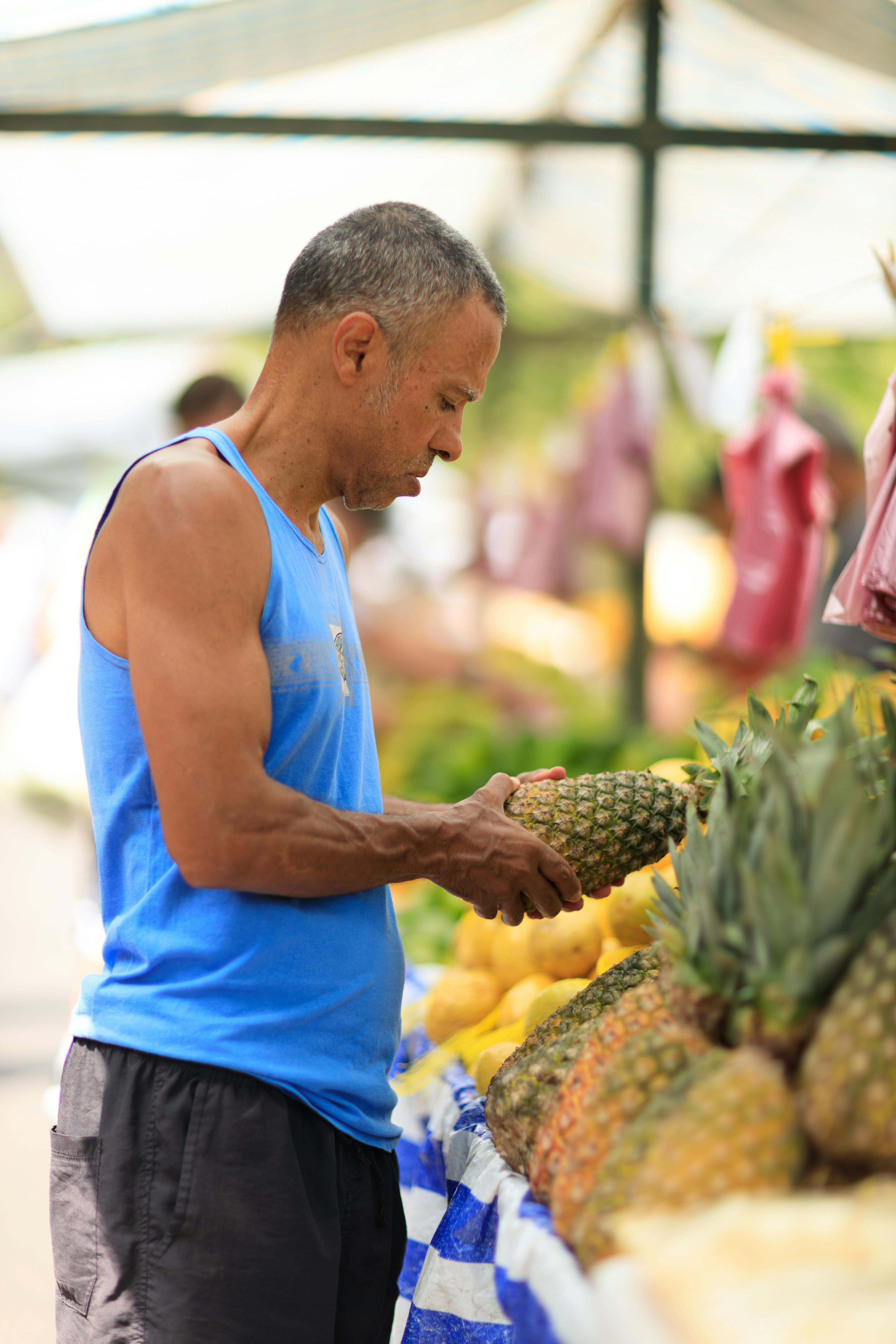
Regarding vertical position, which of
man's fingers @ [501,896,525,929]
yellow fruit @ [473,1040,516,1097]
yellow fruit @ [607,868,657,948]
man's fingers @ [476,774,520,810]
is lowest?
yellow fruit @ [473,1040,516,1097]

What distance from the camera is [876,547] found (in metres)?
2.25

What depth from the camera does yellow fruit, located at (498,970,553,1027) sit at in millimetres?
2445

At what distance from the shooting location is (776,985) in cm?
130

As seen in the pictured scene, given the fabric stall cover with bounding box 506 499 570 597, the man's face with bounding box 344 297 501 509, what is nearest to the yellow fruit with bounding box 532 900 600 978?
the man's face with bounding box 344 297 501 509

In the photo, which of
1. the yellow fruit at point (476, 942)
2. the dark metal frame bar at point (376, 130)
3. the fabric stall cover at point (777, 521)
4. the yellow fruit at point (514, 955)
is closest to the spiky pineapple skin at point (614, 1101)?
the yellow fruit at point (514, 955)

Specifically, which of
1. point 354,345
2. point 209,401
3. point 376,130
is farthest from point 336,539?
point 209,401

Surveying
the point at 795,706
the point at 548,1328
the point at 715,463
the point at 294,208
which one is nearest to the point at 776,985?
the point at 548,1328

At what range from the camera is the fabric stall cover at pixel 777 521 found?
483 cm

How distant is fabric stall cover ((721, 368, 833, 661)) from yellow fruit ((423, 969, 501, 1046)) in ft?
8.97

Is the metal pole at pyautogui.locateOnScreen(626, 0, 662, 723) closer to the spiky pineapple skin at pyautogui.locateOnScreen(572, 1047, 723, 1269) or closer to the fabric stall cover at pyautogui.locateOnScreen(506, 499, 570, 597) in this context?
the fabric stall cover at pyautogui.locateOnScreen(506, 499, 570, 597)

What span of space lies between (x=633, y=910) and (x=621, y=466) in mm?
4832

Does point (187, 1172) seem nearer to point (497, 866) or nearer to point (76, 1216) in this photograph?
point (76, 1216)

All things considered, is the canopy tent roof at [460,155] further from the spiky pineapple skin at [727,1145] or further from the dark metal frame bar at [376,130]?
the spiky pineapple skin at [727,1145]

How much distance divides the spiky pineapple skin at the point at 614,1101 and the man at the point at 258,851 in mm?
484
